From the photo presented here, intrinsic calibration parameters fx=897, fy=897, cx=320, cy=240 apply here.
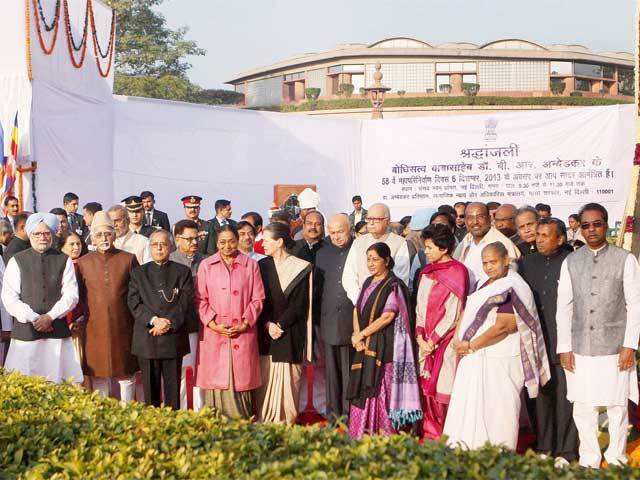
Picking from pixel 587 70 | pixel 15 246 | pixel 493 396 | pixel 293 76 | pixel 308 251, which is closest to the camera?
pixel 493 396

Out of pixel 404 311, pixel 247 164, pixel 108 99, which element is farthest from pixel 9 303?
pixel 247 164

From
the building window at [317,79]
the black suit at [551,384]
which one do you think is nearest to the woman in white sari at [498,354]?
the black suit at [551,384]

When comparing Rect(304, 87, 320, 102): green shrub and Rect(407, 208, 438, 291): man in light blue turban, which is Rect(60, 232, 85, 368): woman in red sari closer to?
Rect(407, 208, 438, 291): man in light blue turban

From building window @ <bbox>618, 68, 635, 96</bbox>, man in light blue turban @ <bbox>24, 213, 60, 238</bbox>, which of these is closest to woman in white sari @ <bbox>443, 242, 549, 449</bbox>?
man in light blue turban @ <bbox>24, 213, 60, 238</bbox>

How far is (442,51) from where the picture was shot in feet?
137

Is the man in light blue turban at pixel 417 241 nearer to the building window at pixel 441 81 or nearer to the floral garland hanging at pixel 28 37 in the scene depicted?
the floral garland hanging at pixel 28 37

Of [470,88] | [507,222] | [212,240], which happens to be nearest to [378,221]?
[507,222]

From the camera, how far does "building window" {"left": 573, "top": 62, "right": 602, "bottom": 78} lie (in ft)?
143

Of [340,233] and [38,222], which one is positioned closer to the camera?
[38,222]

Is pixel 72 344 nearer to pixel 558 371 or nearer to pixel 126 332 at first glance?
pixel 126 332

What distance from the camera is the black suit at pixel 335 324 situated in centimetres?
702

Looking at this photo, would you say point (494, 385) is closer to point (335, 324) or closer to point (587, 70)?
point (335, 324)

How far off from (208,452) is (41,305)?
3482 mm

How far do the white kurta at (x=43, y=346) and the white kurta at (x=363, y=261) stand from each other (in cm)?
206
